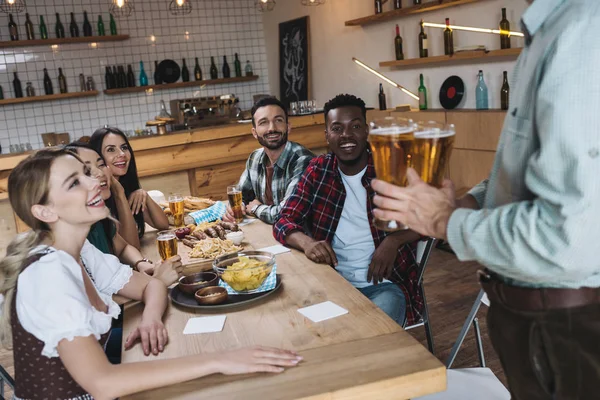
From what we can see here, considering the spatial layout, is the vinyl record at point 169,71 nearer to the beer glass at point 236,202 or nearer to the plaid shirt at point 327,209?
the beer glass at point 236,202

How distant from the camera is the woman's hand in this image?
9.34 ft

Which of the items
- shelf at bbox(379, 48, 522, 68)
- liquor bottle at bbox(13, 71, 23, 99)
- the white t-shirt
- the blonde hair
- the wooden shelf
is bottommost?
the white t-shirt

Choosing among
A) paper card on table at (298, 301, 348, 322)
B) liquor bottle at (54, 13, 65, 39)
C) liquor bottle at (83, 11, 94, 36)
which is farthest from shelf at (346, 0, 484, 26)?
paper card on table at (298, 301, 348, 322)

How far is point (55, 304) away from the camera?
138cm

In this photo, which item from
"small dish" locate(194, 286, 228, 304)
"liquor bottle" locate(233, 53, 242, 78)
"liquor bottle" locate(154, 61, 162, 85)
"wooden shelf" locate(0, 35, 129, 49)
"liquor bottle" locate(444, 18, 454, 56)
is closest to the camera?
"small dish" locate(194, 286, 228, 304)

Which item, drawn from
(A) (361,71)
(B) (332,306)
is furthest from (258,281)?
(A) (361,71)

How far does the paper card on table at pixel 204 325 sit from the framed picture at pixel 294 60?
5.64 metres

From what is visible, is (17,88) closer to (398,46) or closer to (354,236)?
(398,46)

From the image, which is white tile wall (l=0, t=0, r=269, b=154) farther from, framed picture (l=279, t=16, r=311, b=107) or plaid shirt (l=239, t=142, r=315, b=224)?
plaid shirt (l=239, t=142, r=315, b=224)

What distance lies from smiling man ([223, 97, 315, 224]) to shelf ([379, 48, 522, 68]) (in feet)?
5.90

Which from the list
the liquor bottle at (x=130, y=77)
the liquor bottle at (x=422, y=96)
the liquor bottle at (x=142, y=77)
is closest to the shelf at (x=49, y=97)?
the liquor bottle at (x=130, y=77)

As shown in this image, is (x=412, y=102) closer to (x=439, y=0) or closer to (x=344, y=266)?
(x=439, y=0)

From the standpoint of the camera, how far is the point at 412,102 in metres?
5.48

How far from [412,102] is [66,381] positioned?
14.9 feet
